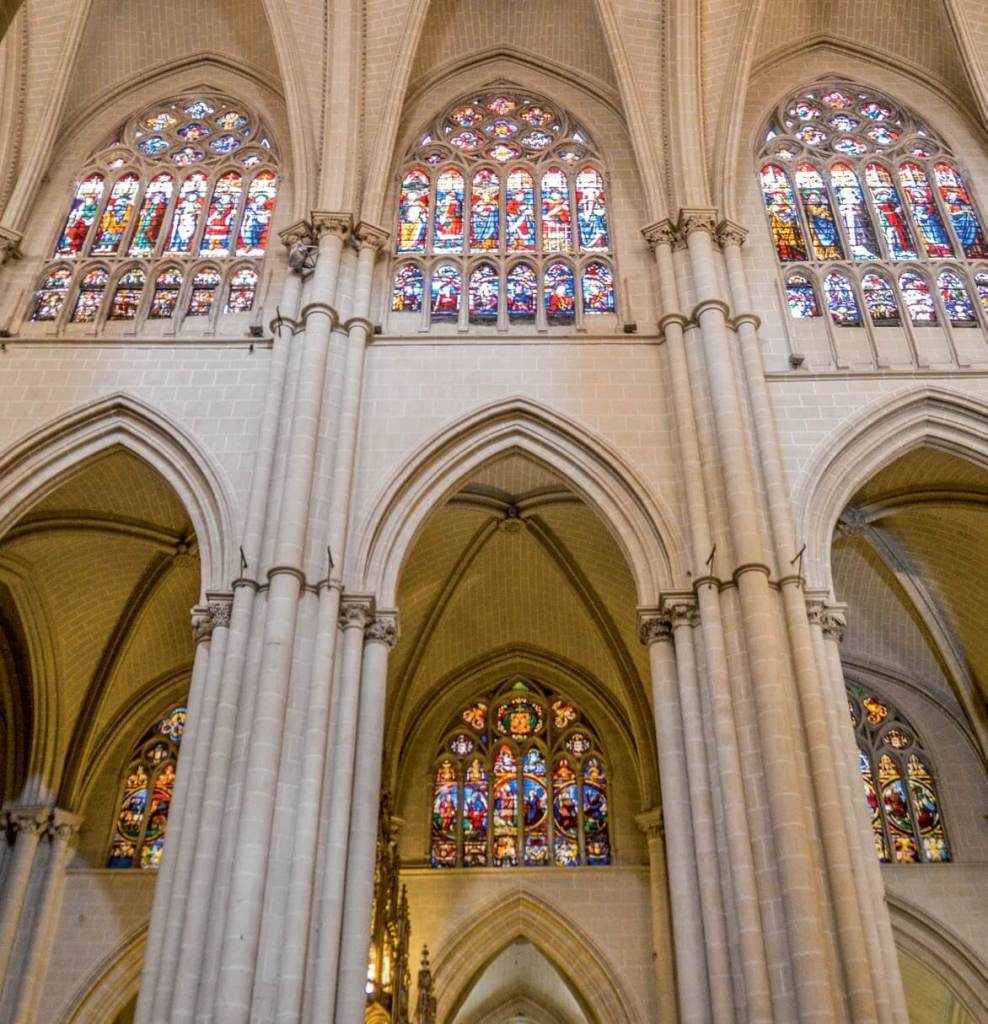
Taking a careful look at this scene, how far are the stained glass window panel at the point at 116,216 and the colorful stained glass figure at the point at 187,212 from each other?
25.7 inches

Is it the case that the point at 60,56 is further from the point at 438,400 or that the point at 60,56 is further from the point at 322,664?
the point at 322,664

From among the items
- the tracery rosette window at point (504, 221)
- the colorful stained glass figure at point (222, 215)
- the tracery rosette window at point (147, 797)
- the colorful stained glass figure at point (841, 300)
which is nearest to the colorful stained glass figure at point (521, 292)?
the tracery rosette window at point (504, 221)

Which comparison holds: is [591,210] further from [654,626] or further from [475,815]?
[475,815]

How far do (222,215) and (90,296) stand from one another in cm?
236

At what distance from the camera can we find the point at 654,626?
10945 mm

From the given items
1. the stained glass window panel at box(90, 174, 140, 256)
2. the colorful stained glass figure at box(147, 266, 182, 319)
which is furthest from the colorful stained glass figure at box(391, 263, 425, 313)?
the stained glass window panel at box(90, 174, 140, 256)

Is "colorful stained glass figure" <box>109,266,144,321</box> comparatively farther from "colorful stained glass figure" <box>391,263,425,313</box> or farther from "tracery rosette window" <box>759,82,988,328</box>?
"tracery rosette window" <box>759,82,988,328</box>

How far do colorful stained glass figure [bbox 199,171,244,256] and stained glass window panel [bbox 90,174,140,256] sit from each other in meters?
1.14

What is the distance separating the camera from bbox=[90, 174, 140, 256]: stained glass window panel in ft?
49.1

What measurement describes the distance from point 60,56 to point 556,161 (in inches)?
284

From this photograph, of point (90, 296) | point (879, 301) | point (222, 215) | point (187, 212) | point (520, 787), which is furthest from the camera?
point (520, 787)

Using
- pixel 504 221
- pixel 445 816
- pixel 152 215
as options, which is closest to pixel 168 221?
pixel 152 215

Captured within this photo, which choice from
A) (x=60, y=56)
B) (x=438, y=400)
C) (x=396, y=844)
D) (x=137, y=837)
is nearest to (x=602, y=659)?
(x=396, y=844)

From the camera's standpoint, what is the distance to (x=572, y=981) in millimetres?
15047
